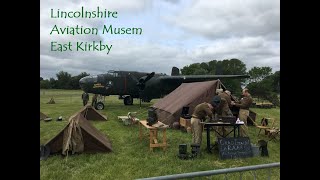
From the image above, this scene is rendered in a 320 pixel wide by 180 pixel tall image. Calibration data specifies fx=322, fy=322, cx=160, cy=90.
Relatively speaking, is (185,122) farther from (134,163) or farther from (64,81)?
(64,81)

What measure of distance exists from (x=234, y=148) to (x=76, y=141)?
11.9 feet

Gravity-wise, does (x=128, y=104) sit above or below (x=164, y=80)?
below

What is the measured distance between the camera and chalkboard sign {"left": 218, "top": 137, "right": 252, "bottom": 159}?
23.6ft

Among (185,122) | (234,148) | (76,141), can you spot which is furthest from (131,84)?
(234,148)

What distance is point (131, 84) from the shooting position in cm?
2066

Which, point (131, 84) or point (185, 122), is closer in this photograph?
point (185, 122)

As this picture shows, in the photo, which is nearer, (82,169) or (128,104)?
(82,169)

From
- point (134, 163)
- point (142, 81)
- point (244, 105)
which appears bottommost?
point (134, 163)

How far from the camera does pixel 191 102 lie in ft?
37.1

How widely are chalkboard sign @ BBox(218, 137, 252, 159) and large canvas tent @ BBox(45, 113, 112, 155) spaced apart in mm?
2643
